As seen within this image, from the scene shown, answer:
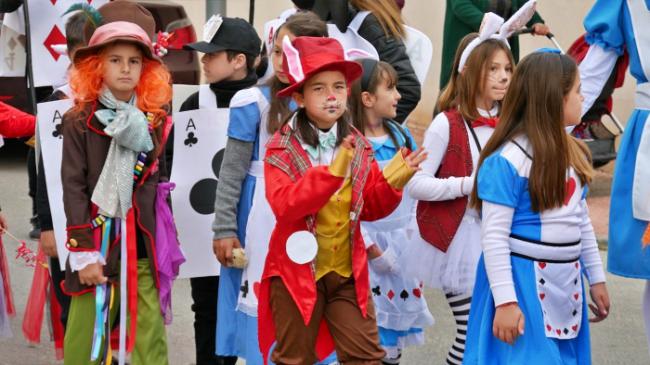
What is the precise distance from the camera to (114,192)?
5016mm

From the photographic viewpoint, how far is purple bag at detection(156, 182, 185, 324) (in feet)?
17.0

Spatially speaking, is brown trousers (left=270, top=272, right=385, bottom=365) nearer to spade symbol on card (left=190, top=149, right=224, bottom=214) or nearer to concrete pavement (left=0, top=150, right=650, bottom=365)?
spade symbol on card (left=190, top=149, right=224, bottom=214)

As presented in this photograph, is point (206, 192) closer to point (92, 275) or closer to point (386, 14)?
point (92, 275)

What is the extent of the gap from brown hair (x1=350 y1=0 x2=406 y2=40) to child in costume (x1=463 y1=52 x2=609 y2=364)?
1809 millimetres

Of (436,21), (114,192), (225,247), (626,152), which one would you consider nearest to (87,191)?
(114,192)

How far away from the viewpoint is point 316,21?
212 inches

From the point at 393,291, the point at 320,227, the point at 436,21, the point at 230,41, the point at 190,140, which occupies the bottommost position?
the point at 393,291

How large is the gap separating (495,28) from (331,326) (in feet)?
5.54

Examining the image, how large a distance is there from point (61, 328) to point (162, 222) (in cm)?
99

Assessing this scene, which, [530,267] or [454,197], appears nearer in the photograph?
[530,267]

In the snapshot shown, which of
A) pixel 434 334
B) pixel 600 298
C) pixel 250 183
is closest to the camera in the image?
pixel 600 298

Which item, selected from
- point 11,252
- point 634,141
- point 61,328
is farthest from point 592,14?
point 11,252

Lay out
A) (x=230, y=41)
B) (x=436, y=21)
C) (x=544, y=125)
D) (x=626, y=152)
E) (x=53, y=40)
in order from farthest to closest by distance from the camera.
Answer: (x=436, y=21), (x=53, y=40), (x=230, y=41), (x=626, y=152), (x=544, y=125)

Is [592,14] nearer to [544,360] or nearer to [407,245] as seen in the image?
[407,245]
